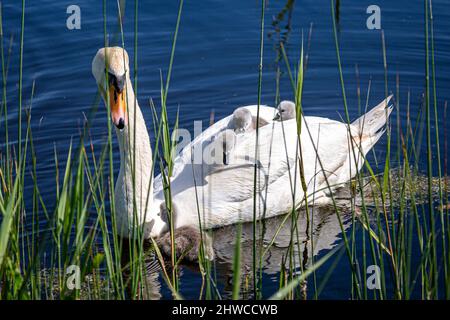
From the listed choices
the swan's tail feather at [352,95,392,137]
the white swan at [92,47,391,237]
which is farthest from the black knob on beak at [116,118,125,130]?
the swan's tail feather at [352,95,392,137]

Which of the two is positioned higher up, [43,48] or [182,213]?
[43,48]

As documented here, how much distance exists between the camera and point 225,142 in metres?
7.95

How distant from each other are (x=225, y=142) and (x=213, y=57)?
3.52 m

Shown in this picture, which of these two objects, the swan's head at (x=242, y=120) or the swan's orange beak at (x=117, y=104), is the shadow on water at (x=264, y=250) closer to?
the swan's head at (x=242, y=120)

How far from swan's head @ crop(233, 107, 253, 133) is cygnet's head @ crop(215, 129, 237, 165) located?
43 cm

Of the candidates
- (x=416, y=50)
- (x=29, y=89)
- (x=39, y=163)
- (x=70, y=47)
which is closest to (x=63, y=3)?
(x=70, y=47)

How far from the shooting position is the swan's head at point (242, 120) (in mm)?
8453

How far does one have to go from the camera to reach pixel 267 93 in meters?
10.7

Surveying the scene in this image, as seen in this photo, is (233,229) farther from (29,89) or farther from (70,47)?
(70,47)

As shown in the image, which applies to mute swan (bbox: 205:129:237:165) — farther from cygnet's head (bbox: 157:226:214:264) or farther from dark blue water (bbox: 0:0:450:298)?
dark blue water (bbox: 0:0:450:298)

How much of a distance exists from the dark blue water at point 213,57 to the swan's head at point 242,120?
148cm

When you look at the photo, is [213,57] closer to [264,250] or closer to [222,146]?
[222,146]

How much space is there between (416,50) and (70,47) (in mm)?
4492

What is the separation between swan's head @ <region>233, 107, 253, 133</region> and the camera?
27.7 ft
